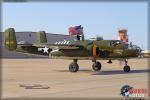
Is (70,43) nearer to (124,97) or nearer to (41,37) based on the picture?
(41,37)

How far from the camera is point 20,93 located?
13094mm

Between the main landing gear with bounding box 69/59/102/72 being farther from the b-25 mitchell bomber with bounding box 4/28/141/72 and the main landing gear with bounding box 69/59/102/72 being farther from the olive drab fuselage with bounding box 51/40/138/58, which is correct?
the olive drab fuselage with bounding box 51/40/138/58

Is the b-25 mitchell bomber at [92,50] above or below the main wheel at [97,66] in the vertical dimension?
above

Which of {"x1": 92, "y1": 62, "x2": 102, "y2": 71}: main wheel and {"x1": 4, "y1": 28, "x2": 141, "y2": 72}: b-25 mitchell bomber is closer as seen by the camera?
{"x1": 4, "y1": 28, "x2": 141, "y2": 72}: b-25 mitchell bomber

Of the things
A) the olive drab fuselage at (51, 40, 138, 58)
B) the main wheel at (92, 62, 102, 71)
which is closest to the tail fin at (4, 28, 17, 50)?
the olive drab fuselage at (51, 40, 138, 58)

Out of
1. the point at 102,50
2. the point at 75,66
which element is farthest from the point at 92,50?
the point at 75,66

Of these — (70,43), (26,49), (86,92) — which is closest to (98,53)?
(70,43)

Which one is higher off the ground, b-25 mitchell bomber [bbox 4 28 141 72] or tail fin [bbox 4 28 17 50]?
tail fin [bbox 4 28 17 50]

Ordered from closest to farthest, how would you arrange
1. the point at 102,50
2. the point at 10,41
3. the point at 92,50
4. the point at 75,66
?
the point at 92,50
the point at 102,50
the point at 75,66
the point at 10,41

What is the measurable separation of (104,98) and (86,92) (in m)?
1.70

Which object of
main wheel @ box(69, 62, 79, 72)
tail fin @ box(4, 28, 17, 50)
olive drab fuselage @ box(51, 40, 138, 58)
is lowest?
main wheel @ box(69, 62, 79, 72)

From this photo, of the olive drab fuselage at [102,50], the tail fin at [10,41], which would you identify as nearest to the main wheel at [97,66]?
the olive drab fuselage at [102,50]

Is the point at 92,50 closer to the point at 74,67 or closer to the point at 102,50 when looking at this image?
the point at 102,50

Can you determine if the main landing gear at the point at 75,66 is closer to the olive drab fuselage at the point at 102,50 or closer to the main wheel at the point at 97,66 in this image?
the main wheel at the point at 97,66
